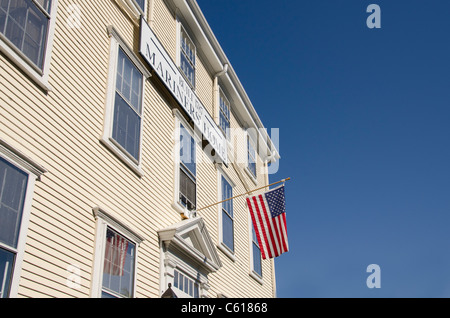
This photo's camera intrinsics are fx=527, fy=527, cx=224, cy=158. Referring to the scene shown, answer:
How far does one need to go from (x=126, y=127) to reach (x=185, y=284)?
343 centimetres

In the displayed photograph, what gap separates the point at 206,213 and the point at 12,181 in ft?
22.2

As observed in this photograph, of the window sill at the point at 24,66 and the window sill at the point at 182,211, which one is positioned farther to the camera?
the window sill at the point at 182,211

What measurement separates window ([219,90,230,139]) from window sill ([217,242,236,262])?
362 centimetres

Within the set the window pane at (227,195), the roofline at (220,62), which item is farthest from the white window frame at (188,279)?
the roofline at (220,62)

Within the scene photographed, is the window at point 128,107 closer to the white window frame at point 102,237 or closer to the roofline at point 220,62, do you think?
the white window frame at point 102,237

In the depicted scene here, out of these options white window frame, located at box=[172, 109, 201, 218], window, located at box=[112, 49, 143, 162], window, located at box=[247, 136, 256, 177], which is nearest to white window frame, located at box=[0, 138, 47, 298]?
window, located at box=[112, 49, 143, 162]

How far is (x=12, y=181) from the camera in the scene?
21.1 ft

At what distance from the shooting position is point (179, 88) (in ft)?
40.3

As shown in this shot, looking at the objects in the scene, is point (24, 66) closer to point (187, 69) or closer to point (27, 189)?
point (27, 189)

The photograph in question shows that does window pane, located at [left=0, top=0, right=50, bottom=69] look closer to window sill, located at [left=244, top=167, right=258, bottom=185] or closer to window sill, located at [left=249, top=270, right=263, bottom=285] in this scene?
window sill, located at [left=249, top=270, right=263, bottom=285]

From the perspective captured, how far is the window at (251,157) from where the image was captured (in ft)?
59.3

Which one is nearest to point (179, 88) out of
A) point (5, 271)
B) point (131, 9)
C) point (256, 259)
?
point (131, 9)

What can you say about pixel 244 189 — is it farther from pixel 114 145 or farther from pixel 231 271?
pixel 114 145

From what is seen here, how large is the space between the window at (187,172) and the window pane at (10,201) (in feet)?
16.6
